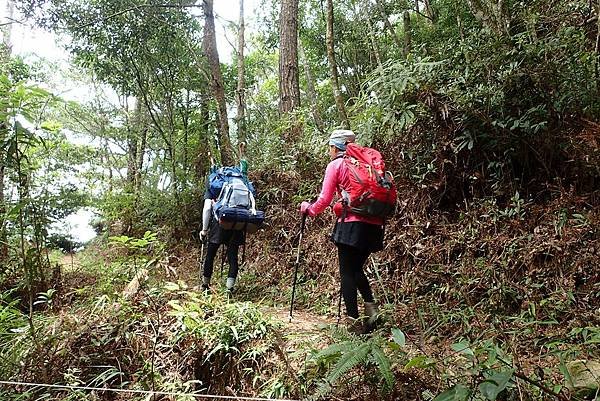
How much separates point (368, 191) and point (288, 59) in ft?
21.6

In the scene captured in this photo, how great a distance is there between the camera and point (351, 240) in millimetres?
4258

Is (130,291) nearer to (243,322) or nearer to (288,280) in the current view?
(243,322)

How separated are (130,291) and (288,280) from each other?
2.64 metres

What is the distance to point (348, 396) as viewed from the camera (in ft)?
10.2

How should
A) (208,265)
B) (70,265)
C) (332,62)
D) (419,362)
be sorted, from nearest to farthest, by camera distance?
(419,362), (208,265), (332,62), (70,265)

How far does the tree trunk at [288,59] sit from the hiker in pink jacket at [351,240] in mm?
5746

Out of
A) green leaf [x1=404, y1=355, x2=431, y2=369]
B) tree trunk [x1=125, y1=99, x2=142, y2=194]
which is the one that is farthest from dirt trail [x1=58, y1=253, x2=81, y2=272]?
green leaf [x1=404, y1=355, x2=431, y2=369]

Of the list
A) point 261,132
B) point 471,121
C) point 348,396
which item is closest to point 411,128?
point 471,121

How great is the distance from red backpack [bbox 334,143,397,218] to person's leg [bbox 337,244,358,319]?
1.34 ft

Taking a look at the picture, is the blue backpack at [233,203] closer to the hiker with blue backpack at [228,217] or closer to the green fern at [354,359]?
the hiker with blue backpack at [228,217]

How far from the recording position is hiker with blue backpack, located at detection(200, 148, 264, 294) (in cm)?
591

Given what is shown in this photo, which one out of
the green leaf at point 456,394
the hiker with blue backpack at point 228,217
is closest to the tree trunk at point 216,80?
the hiker with blue backpack at point 228,217

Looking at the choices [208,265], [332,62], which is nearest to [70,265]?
[208,265]

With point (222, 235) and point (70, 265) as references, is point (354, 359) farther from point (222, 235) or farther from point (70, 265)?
point (70, 265)
